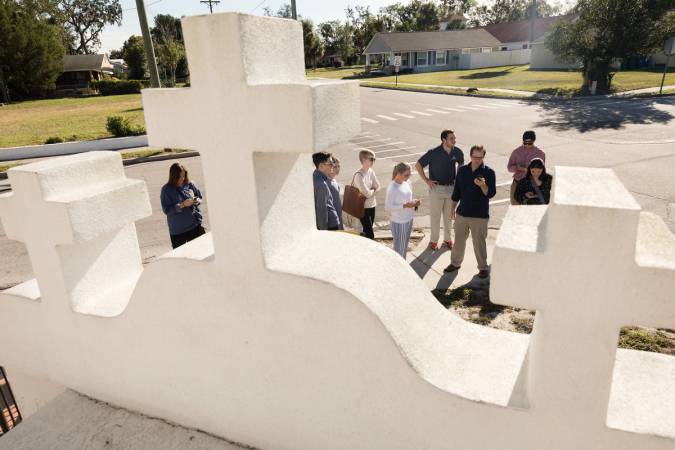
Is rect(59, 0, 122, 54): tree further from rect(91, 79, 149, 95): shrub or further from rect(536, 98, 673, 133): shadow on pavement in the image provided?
rect(536, 98, 673, 133): shadow on pavement

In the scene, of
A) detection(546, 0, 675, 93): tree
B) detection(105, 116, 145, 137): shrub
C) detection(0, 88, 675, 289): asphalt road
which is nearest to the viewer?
detection(0, 88, 675, 289): asphalt road

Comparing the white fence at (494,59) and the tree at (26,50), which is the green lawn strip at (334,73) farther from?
the tree at (26,50)

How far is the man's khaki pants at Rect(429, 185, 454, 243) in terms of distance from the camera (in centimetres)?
723

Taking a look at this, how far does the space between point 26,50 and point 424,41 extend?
139 feet

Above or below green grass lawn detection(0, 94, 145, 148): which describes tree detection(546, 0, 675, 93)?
above

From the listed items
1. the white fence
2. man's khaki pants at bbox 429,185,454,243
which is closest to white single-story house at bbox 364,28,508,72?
the white fence

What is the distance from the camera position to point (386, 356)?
217 centimetres

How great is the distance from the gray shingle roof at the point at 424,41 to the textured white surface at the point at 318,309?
192ft

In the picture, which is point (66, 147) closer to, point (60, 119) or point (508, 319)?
point (60, 119)

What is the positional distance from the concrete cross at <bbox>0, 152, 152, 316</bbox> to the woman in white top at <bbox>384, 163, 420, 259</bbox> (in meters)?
3.40

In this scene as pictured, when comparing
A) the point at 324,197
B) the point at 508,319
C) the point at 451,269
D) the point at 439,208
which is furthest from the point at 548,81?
the point at 324,197

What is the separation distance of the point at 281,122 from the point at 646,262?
1442 mm

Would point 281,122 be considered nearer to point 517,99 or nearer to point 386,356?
point 386,356

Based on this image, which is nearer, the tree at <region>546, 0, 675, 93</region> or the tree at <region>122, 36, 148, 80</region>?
the tree at <region>546, 0, 675, 93</region>
